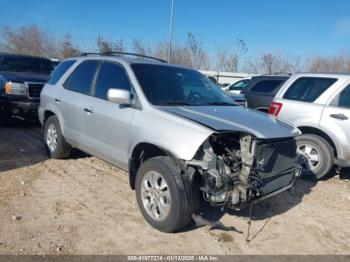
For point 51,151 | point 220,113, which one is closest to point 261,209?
point 220,113

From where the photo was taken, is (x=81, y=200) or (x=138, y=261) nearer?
(x=138, y=261)

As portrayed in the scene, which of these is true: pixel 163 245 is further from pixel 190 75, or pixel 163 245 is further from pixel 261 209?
pixel 190 75

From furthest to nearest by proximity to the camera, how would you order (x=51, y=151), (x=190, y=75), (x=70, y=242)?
1. (x=51, y=151)
2. (x=190, y=75)
3. (x=70, y=242)

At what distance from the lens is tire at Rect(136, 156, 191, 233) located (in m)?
3.59

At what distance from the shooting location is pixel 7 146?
274 inches

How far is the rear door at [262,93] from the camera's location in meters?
8.81

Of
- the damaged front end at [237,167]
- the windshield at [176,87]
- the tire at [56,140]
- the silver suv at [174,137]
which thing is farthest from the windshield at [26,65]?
the damaged front end at [237,167]

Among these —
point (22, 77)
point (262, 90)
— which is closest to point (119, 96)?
point (22, 77)

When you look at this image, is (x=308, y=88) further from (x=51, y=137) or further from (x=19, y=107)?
(x=19, y=107)

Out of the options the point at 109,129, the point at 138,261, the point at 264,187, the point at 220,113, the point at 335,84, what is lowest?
the point at 138,261

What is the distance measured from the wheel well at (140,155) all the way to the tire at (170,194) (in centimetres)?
24

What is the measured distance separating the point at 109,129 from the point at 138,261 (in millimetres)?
1912

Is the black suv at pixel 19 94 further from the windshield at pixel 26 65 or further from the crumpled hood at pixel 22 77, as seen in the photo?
the windshield at pixel 26 65

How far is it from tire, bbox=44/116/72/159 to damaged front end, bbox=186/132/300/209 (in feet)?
10.3
